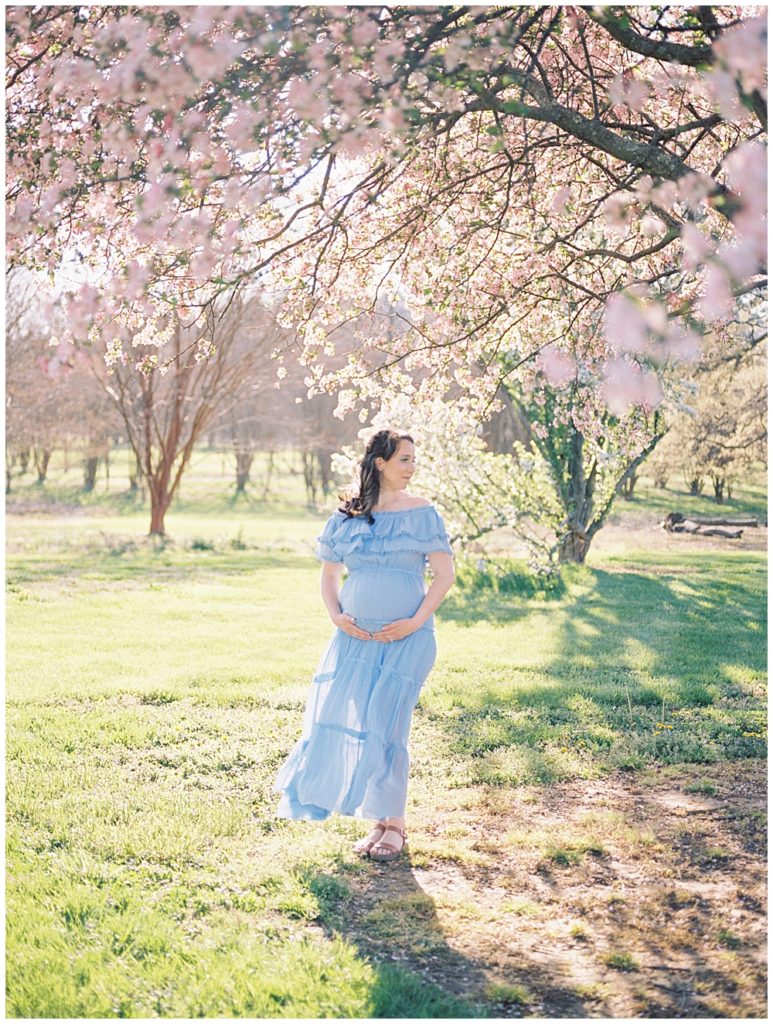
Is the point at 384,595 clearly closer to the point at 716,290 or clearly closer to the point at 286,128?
the point at 716,290

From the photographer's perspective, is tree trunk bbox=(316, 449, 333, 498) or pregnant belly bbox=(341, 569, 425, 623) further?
tree trunk bbox=(316, 449, 333, 498)

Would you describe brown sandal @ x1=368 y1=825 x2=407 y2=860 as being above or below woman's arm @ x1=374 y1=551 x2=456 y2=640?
below

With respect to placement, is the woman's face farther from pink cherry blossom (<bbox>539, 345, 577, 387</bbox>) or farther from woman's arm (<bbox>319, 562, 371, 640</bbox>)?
pink cherry blossom (<bbox>539, 345, 577, 387</bbox>)

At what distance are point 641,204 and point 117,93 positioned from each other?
2451 mm

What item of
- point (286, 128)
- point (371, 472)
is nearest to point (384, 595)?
point (371, 472)

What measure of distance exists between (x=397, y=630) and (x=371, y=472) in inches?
30.5

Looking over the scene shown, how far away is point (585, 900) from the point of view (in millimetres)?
4000

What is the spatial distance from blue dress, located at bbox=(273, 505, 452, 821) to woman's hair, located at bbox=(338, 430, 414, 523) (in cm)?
5

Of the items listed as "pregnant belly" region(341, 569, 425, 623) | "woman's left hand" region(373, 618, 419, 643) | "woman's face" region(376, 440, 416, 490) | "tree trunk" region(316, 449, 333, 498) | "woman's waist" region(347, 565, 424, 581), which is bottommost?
"woman's left hand" region(373, 618, 419, 643)

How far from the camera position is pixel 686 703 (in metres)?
7.16

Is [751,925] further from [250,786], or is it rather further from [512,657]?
[512,657]

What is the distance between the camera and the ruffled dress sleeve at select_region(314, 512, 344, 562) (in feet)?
15.7

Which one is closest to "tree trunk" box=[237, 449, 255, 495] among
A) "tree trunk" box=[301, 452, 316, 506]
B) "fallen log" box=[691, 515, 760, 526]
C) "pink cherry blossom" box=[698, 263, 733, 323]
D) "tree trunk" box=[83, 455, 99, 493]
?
"tree trunk" box=[301, 452, 316, 506]

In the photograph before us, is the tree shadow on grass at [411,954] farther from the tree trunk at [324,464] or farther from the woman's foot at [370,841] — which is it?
the tree trunk at [324,464]
